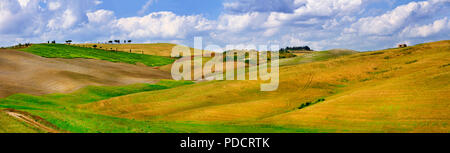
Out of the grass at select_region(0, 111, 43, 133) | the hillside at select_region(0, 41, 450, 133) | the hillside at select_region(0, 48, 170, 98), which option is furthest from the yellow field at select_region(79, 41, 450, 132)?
the grass at select_region(0, 111, 43, 133)

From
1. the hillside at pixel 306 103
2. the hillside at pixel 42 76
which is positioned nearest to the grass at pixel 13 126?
the hillside at pixel 306 103

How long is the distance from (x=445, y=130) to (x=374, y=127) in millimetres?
4271

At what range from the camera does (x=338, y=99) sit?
33656mm

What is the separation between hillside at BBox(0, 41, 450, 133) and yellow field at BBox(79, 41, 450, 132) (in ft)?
0.20

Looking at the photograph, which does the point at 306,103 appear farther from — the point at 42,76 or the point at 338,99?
the point at 42,76

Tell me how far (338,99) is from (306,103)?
4100 mm

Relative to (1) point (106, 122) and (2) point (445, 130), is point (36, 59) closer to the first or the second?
(1) point (106, 122)


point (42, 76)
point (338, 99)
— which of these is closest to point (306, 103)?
point (338, 99)

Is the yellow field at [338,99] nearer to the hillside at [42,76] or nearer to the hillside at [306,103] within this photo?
the hillside at [306,103]

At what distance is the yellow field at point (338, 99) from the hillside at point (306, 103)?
0.06 meters

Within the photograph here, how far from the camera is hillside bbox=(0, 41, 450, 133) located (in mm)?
26656

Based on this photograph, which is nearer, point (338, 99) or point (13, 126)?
point (13, 126)

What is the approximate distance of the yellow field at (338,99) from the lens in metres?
27.6

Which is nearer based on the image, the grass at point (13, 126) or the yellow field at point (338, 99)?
the grass at point (13, 126)
